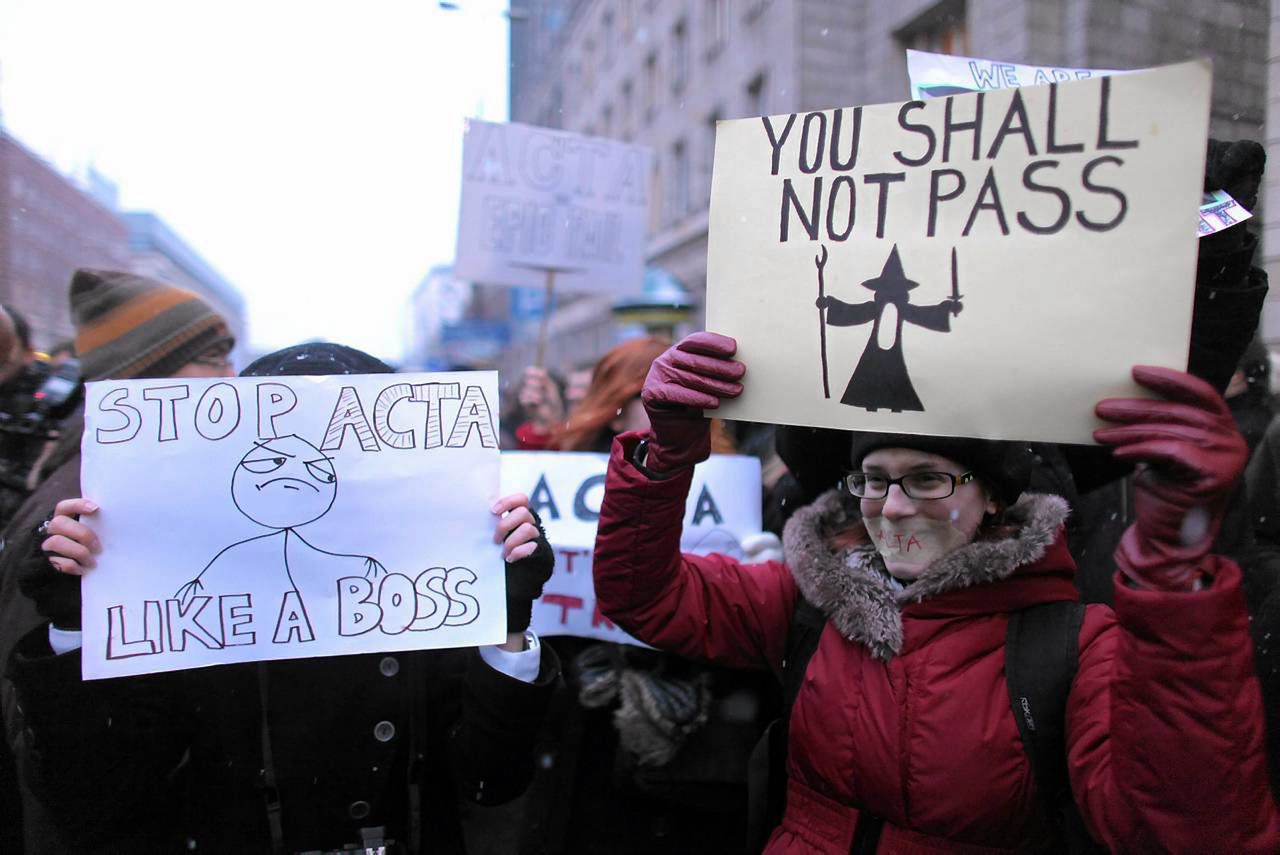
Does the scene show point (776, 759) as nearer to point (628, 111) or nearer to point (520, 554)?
point (520, 554)

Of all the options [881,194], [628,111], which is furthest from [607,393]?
[628,111]

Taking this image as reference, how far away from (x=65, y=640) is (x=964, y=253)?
5.74 feet

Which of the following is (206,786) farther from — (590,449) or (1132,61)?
(1132,61)

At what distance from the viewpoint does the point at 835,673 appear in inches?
65.2

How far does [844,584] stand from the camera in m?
1.69

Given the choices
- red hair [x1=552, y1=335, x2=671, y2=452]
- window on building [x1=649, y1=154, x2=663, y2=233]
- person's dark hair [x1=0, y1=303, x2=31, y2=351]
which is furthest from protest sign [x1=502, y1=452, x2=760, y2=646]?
window on building [x1=649, y1=154, x2=663, y2=233]

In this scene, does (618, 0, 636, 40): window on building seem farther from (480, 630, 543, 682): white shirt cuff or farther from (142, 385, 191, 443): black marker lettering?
(480, 630, 543, 682): white shirt cuff

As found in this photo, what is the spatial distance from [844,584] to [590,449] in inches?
54.3

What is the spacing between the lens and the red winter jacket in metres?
1.20

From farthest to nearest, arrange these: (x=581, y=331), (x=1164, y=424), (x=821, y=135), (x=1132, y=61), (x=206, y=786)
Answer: (x=581, y=331) → (x=1132, y=61) → (x=206, y=786) → (x=821, y=135) → (x=1164, y=424)

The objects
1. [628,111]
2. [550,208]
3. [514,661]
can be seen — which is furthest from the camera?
[628,111]

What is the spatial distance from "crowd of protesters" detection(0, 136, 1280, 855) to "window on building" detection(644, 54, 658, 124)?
21.5 meters

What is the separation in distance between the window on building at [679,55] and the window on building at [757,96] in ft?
12.9

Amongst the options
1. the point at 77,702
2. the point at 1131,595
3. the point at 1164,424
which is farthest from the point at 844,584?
the point at 77,702
